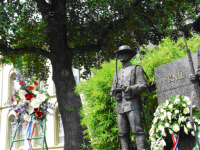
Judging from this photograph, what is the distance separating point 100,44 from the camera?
10.9 meters

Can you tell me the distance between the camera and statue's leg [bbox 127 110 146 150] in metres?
4.87

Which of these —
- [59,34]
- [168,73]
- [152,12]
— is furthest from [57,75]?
[168,73]

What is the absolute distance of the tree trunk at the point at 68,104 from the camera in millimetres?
9148

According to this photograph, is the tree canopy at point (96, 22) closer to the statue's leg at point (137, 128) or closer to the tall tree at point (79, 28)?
the tall tree at point (79, 28)

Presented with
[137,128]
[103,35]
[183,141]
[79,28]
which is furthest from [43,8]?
[183,141]

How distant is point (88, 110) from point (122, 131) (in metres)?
2.61

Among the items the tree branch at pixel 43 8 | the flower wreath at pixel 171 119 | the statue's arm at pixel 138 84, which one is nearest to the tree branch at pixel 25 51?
the tree branch at pixel 43 8

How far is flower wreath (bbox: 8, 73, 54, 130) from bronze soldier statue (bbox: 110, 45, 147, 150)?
1.71 meters

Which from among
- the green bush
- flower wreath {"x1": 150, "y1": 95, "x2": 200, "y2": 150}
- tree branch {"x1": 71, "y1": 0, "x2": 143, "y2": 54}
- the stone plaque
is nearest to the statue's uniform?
flower wreath {"x1": 150, "y1": 95, "x2": 200, "y2": 150}

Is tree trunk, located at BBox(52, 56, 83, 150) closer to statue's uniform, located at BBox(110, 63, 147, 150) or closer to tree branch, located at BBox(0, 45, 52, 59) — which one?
tree branch, located at BBox(0, 45, 52, 59)

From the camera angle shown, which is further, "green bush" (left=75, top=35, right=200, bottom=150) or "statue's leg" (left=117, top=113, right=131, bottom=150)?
"green bush" (left=75, top=35, right=200, bottom=150)

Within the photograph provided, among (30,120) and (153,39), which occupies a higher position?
(153,39)

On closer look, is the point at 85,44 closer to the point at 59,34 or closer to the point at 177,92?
the point at 59,34

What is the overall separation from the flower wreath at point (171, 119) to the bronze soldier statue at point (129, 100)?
298 mm
